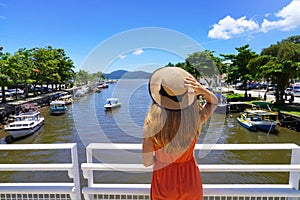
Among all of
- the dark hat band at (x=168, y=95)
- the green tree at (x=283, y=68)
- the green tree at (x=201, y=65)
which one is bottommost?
the dark hat band at (x=168, y=95)

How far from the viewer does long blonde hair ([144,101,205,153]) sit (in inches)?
37.5

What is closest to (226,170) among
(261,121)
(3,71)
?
(261,121)

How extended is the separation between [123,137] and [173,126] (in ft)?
33.1

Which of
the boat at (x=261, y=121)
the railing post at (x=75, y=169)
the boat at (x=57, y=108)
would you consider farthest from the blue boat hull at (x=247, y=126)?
the boat at (x=57, y=108)

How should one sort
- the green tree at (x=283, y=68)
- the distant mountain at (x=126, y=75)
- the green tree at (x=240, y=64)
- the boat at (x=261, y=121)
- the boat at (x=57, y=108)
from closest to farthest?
the distant mountain at (x=126, y=75)
the boat at (x=261, y=121)
the green tree at (x=283, y=68)
the boat at (x=57, y=108)
the green tree at (x=240, y=64)

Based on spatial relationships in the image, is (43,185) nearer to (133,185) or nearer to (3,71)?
(133,185)

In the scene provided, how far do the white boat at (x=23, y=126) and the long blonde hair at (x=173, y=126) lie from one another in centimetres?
1312

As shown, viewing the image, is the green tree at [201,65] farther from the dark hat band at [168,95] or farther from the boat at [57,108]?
the boat at [57,108]

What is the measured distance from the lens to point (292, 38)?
1497 inches

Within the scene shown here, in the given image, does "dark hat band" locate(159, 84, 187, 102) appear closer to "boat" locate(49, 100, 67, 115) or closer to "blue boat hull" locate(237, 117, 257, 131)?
"blue boat hull" locate(237, 117, 257, 131)

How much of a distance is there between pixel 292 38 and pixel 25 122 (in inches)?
1731

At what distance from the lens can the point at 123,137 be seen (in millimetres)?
10781

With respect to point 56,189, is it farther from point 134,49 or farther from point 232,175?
point 232,175

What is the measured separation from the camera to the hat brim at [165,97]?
3.10 feet
